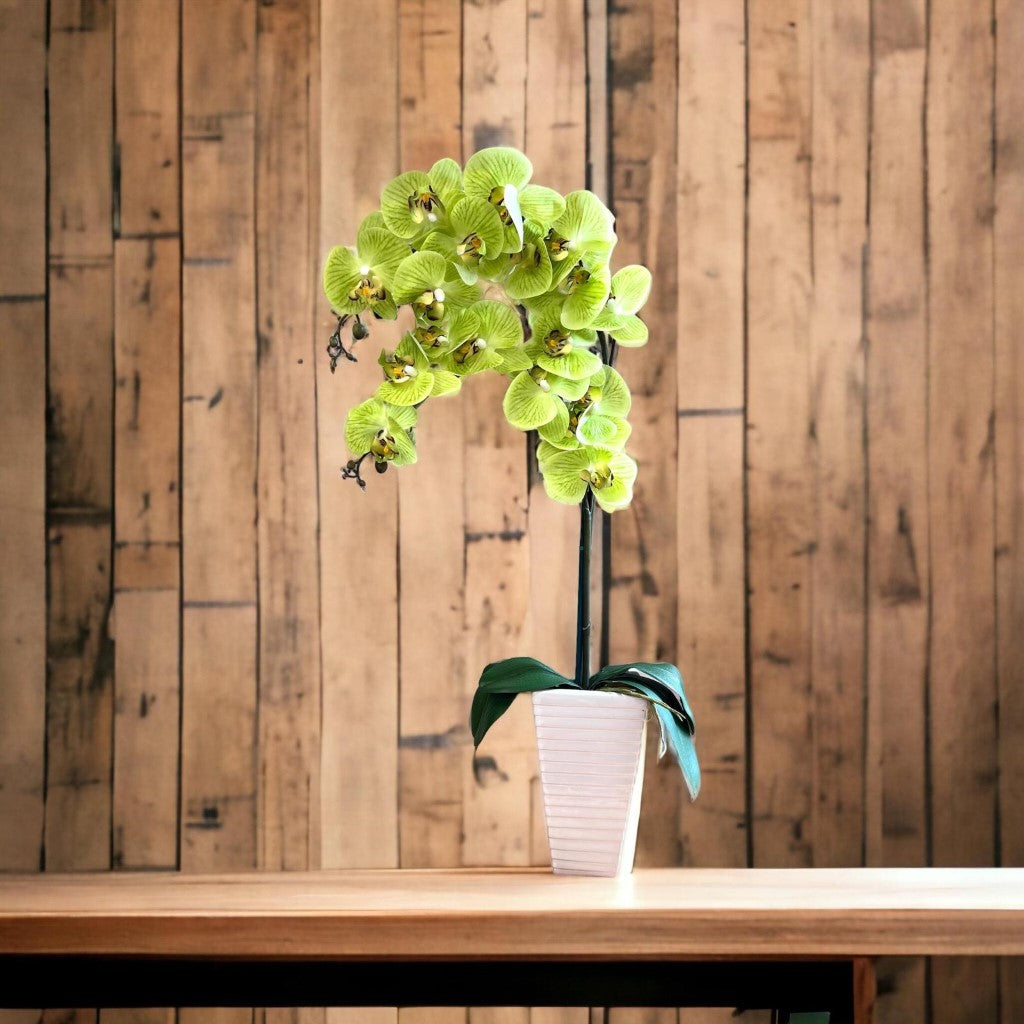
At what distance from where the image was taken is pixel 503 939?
0.84 metres

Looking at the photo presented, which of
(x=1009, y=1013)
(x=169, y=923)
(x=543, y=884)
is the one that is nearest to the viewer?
(x=169, y=923)

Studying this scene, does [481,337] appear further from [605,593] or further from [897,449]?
[897,449]

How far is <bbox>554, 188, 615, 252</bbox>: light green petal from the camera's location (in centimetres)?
100

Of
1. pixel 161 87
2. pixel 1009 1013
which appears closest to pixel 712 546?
pixel 1009 1013

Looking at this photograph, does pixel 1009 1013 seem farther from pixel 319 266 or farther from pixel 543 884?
pixel 319 266

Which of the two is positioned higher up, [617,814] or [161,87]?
[161,87]

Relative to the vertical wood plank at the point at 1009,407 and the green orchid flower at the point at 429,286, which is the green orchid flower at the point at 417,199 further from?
the vertical wood plank at the point at 1009,407

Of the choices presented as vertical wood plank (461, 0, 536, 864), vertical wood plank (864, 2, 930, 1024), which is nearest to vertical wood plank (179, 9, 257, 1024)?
vertical wood plank (461, 0, 536, 864)

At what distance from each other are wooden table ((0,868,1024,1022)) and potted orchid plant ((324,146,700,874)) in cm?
11

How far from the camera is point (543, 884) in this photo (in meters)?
0.99

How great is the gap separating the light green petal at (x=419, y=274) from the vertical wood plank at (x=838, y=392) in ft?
1.88

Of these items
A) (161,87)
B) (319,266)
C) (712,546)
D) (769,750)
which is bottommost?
(769,750)

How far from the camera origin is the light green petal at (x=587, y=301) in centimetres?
101

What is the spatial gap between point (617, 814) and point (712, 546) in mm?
431
